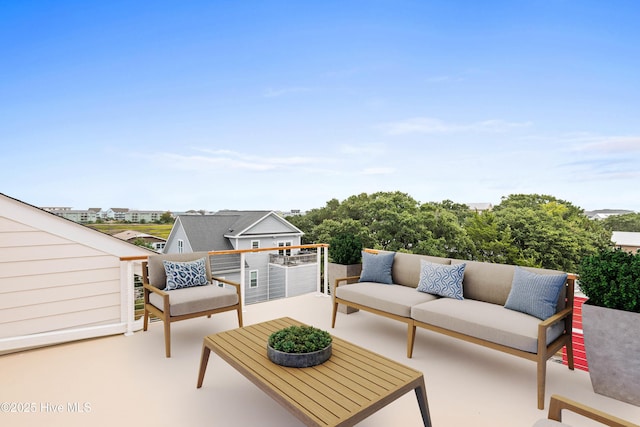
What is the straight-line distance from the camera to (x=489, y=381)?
2529mm

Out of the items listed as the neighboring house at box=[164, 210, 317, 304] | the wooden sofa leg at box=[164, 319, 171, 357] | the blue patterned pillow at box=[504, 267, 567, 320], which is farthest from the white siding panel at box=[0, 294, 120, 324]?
the neighboring house at box=[164, 210, 317, 304]

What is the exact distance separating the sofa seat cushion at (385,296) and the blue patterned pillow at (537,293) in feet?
2.51

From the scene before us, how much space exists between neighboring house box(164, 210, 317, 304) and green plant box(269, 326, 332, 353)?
26.2 feet

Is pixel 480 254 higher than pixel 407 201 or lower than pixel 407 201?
lower

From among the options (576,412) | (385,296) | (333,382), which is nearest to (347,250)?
(385,296)

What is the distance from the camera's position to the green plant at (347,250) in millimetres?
4336

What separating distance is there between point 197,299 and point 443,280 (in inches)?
98.8

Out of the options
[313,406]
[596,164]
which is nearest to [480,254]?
[596,164]

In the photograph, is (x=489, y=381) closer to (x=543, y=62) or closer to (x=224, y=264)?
(x=224, y=264)

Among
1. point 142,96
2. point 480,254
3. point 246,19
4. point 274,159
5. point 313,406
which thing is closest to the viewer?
point 313,406

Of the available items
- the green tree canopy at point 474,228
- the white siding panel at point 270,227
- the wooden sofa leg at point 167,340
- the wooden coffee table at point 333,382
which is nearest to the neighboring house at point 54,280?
the wooden sofa leg at point 167,340

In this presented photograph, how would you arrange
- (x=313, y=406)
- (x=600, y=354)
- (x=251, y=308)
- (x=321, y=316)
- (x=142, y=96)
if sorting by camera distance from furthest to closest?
1. (x=142, y=96)
2. (x=251, y=308)
3. (x=321, y=316)
4. (x=600, y=354)
5. (x=313, y=406)

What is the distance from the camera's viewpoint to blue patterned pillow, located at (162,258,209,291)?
3.50 m

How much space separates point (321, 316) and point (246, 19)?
5.67 meters
